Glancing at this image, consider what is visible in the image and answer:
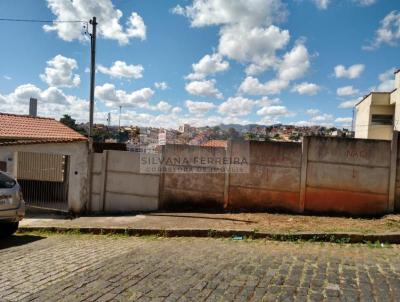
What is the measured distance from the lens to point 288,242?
6.81 meters

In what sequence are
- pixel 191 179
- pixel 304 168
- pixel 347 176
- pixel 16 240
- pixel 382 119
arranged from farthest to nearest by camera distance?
1. pixel 382 119
2. pixel 191 179
3. pixel 304 168
4. pixel 347 176
5. pixel 16 240

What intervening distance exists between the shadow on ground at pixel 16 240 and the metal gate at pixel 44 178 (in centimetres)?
384

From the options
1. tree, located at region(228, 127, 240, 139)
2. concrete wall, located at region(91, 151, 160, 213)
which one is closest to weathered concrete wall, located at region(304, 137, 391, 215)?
tree, located at region(228, 127, 240, 139)

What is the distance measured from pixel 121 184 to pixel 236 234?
496 cm

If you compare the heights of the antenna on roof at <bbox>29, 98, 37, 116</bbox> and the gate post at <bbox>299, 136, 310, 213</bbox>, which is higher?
the antenna on roof at <bbox>29, 98, 37, 116</bbox>

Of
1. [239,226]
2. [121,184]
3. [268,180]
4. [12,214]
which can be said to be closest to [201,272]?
[239,226]

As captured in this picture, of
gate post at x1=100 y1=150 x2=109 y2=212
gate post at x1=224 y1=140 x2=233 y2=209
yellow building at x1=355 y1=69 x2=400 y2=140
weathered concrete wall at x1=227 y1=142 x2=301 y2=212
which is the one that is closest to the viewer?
weathered concrete wall at x1=227 y1=142 x2=301 y2=212

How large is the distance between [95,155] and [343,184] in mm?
7431

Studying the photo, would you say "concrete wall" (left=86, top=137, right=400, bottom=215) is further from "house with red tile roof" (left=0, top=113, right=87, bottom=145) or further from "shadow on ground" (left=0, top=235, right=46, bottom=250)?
"house with red tile roof" (left=0, top=113, right=87, bottom=145)

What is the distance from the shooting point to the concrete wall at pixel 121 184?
10789mm

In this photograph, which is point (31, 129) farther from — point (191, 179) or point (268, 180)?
point (268, 180)

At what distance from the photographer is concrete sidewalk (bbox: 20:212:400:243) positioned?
22.3 ft

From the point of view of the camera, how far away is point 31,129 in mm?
17875

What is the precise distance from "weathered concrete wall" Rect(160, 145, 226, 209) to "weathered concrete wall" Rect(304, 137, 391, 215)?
2.44 metres
